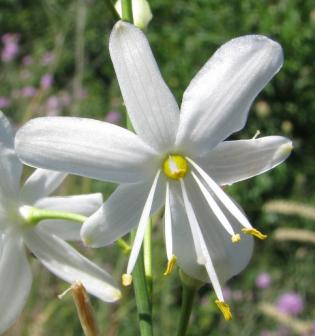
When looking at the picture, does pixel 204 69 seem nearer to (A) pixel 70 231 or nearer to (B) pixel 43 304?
(A) pixel 70 231

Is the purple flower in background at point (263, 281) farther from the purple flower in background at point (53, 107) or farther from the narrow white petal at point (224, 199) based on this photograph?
the narrow white petal at point (224, 199)

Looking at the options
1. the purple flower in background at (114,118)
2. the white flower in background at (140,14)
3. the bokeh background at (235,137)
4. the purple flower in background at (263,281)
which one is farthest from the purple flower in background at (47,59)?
the white flower in background at (140,14)

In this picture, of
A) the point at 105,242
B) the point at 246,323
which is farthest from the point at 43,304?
the point at 105,242

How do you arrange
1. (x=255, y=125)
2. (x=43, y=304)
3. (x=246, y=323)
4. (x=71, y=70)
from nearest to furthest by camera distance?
(x=43, y=304), (x=246, y=323), (x=255, y=125), (x=71, y=70)

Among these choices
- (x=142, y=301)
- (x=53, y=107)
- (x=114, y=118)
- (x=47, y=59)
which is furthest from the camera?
(x=47, y=59)

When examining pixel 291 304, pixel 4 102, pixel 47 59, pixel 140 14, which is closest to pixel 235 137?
pixel 291 304

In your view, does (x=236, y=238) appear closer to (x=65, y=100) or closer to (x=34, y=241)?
(x=34, y=241)

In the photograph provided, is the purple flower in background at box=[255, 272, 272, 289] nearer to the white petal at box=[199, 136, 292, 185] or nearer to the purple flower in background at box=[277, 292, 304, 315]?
the purple flower in background at box=[277, 292, 304, 315]

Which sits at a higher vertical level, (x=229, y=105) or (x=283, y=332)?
(x=229, y=105)
